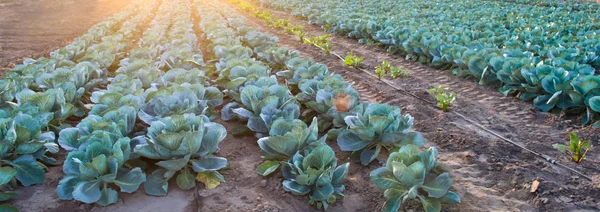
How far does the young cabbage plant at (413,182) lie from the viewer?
239cm

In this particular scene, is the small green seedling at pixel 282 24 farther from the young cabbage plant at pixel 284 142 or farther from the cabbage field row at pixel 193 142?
the young cabbage plant at pixel 284 142

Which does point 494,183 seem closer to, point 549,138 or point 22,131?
point 549,138

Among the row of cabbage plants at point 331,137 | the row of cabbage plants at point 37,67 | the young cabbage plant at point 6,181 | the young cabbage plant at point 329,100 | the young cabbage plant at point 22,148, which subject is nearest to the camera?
the young cabbage plant at point 6,181

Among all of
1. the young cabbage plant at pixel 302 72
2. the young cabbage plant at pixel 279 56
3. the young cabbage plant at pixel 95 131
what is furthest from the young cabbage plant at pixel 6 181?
the young cabbage plant at pixel 279 56

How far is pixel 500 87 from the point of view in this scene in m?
5.27

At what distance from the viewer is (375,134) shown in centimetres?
308

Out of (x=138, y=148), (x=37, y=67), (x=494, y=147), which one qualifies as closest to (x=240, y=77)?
(x=138, y=148)

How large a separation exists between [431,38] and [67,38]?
7.92 m

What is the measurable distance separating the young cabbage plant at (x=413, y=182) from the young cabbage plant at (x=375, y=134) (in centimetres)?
40

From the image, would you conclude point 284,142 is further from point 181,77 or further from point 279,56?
point 279,56

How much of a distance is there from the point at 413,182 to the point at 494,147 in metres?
1.43

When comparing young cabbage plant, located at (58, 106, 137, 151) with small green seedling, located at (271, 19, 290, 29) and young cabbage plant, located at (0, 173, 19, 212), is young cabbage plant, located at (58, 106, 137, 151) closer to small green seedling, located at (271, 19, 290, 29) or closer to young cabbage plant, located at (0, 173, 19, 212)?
young cabbage plant, located at (0, 173, 19, 212)

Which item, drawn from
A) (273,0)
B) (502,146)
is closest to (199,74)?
(502,146)

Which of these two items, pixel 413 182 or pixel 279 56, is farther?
pixel 279 56
